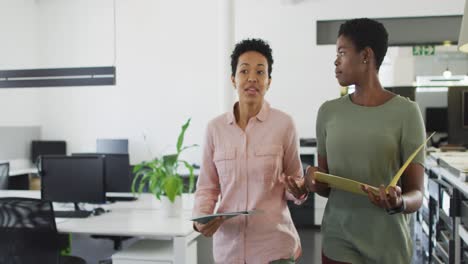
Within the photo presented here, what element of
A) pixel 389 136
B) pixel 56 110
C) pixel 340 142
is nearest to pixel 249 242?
pixel 340 142

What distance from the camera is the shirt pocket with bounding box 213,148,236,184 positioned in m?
1.64

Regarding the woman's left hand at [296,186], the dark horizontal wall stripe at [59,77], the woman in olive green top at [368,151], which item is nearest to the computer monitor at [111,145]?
the dark horizontal wall stripe at [59,77]

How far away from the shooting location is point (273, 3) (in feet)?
21.1

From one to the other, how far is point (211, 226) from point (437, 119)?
16.3 ft

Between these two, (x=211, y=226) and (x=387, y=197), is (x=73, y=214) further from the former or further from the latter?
(x=387, y=197)

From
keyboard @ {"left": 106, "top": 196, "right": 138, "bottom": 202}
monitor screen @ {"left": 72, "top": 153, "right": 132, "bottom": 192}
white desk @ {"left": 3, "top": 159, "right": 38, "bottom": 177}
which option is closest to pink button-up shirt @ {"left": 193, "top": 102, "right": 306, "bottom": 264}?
monitor screen @ {"left": 72, "top": 153, "right": 132, "bottom": 192}

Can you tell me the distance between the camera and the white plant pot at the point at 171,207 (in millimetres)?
3148

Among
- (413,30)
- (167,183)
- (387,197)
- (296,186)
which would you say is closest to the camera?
(387,197)

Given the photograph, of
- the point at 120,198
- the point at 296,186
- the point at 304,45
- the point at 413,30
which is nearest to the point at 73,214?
the point at 120,198

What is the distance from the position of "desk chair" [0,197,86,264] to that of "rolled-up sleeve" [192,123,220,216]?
1.42 metres

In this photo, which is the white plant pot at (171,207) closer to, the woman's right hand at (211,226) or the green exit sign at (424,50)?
the woman's right hand at (211,226)

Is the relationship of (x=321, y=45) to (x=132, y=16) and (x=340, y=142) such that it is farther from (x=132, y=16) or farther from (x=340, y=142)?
(x=340, y=142)

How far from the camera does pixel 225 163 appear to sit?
5.44 ft

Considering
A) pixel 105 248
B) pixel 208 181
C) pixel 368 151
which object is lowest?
pixel 105 248
